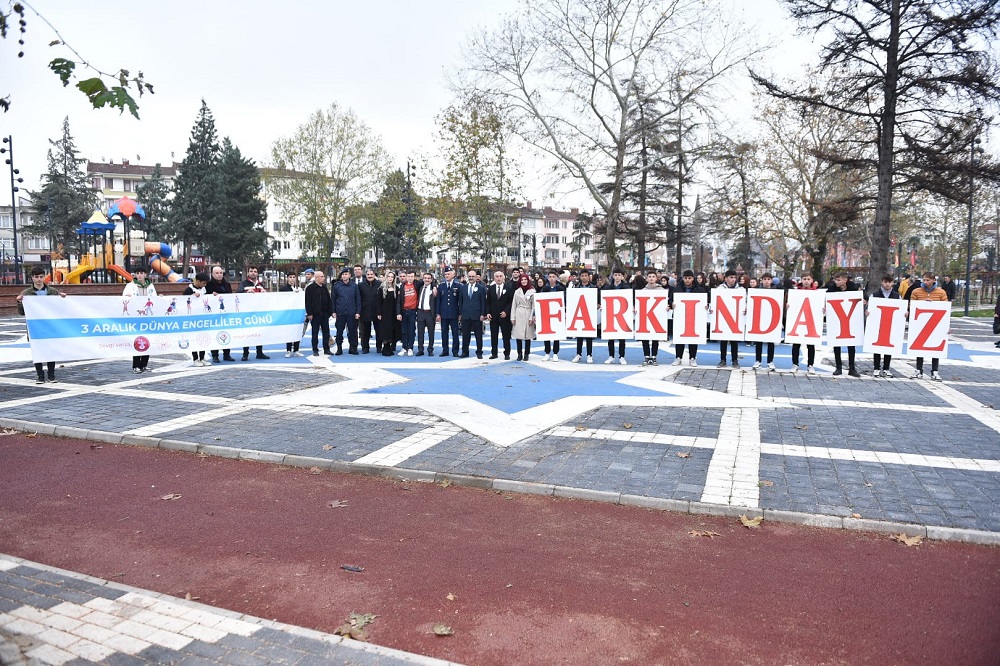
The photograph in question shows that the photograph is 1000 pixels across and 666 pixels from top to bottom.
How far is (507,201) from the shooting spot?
37281 mm

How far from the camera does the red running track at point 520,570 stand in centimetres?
383

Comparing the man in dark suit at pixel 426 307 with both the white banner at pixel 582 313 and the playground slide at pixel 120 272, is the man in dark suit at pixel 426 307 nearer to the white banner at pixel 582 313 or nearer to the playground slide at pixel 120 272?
the white banner at pixel 582 313

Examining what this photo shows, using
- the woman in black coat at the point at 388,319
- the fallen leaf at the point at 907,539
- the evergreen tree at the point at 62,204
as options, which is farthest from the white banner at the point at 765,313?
the evergreen tree at the point at 62,204

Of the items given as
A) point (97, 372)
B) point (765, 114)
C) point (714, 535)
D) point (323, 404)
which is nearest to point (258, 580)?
point (714, 535)

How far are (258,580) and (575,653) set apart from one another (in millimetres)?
2312

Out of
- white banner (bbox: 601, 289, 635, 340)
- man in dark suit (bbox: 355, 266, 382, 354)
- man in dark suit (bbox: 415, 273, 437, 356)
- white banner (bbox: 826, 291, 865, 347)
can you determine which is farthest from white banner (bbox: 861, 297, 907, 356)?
man in dark suit (bbox: 355, 266, 382, 354)

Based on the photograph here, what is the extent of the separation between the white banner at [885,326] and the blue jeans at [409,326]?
10016mm

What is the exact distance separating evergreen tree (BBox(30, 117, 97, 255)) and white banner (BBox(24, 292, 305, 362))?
5551 cm

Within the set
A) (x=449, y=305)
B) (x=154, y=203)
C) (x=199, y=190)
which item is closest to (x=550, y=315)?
(x=449, y=305)

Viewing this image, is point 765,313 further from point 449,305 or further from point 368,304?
point 368,304

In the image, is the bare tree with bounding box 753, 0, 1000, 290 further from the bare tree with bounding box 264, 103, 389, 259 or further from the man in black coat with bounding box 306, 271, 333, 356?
the bare tree with bounding box 264, 103, 389, 259

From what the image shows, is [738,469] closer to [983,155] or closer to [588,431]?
[588,431]

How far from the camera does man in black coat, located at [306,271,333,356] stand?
1606 cm

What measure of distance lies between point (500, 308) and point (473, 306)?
2.15 ft
